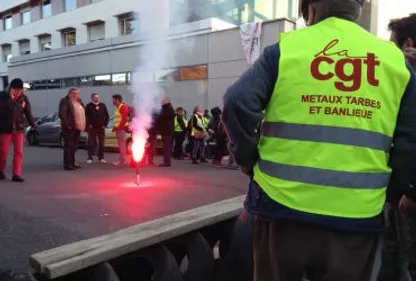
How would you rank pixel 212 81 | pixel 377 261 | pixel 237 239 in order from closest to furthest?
pixel 377 261, pixel 237 239, pixel 212 81

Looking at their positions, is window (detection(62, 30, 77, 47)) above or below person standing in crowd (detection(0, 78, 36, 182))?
above

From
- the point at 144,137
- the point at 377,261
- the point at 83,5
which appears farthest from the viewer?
the point at 83,5

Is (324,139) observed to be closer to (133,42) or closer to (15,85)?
(15,85)

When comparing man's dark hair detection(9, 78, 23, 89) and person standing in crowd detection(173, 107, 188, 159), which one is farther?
person standing in crowd detection(173, 107, 188, 159)

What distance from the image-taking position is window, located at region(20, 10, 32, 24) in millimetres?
35050

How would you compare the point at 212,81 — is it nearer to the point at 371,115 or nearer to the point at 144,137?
the point at 144,137

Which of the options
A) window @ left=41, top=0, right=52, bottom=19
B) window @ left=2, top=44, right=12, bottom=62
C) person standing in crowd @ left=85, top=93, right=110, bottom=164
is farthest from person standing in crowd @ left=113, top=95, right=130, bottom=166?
window @ left=2, top=44, right=12, bottom=62

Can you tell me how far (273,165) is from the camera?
191 centimetres

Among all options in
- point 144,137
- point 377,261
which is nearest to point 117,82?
point 144,137

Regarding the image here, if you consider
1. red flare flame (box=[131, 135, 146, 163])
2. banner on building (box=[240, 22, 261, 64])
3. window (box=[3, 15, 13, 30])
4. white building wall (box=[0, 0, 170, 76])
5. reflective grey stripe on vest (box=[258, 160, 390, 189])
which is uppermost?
window (box=[3, 15, 13, 30])

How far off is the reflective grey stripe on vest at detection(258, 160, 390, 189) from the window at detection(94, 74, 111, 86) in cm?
2204

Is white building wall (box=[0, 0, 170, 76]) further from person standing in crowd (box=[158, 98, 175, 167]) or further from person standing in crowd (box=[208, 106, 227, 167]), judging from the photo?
person standing in crowd (box=[158, 98, 175, 167])

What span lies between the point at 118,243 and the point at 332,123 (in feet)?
5.63

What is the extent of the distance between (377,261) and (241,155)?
2.49 feet
